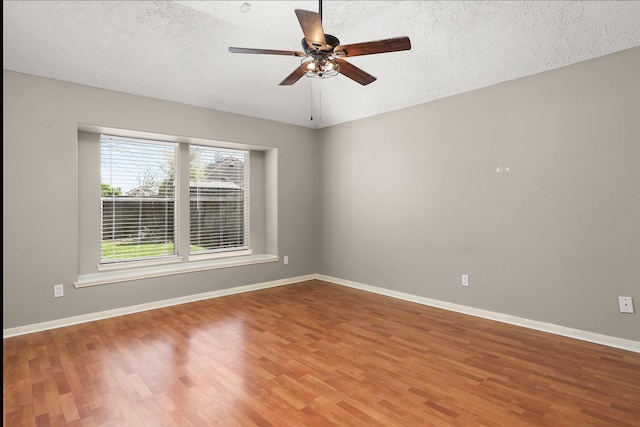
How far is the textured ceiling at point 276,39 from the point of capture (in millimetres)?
3439

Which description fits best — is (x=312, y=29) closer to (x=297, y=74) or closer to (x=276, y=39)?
(x=297, y=74)

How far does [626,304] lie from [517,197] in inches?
53.2

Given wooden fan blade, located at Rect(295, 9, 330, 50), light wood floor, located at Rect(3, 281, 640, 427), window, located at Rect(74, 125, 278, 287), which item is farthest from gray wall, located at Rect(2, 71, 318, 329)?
wooden fan blade, located at Rect(295, 9, 330, 50)

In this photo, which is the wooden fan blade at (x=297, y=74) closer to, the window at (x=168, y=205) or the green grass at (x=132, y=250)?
the window at (x=168, y=205)

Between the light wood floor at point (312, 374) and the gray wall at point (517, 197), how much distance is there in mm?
496

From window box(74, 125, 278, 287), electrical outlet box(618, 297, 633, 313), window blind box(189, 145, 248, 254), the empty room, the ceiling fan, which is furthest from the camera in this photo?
window blind box(189, 145, 248, 254)

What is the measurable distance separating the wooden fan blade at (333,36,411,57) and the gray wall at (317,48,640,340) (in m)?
2.06

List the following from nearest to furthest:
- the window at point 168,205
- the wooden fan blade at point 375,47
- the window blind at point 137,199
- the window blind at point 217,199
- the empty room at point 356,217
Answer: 1. the wooden fan blade at point 375,47
2. the empty room at point 356,217
3. the window at point 168,205
4. the window blind at point 137,199
5. the window blind at point 217,199

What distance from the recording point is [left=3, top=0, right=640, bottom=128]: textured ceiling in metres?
3.44

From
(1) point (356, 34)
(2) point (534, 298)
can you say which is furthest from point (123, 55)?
(2) point (534, 298)

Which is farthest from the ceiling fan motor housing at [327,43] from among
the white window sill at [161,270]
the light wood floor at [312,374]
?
the white window sill at [161,270]

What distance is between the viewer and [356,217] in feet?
19.0

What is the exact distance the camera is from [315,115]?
601 cm

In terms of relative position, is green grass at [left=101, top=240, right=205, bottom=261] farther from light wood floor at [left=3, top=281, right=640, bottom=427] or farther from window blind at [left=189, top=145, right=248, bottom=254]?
light wood floor at [left=3, top=281, right=640, bottom=427]
